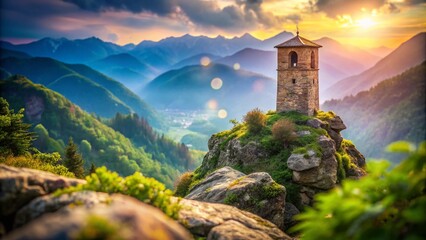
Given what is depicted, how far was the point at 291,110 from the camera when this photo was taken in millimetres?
45406

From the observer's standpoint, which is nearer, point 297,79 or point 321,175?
point 321,175

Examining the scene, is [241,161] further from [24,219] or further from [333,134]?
[24,219]

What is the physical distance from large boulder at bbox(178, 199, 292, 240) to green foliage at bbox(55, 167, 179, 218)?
2.48 feet

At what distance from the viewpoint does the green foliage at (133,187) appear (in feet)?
29.5

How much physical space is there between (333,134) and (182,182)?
1779 centimetres

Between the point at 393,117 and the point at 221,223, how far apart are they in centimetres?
18448

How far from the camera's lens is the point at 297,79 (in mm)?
45656

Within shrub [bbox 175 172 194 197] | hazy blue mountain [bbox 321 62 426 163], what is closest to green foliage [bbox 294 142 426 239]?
shrub [bbox 175 172 194 197]

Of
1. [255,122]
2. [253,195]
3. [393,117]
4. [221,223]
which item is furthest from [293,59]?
[393,117]

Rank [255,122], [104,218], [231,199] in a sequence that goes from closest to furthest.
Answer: [104,218] < [231,199] < [255,122]

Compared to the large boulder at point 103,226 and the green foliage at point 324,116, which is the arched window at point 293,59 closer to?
the green foliage at point 324,116

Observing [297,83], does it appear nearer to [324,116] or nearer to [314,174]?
[324,116]

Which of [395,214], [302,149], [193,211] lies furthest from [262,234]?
[302,149]

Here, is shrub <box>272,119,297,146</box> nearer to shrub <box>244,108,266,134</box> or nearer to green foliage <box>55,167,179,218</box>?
shrub <box>244,108,266,134</box>
